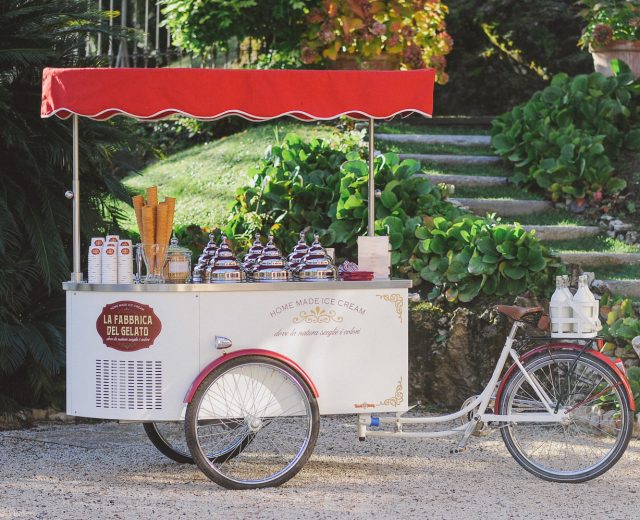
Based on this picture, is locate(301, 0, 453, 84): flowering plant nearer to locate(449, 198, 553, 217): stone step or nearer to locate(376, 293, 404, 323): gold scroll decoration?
locate(449, 198, 553, 217): stone step

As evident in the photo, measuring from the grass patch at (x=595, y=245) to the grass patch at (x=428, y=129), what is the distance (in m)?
2.39

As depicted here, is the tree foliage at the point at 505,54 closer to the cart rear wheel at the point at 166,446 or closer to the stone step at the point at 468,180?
the stone step at the point at 468,180

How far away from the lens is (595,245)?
852 centimetres

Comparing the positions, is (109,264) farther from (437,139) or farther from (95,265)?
(437,139)

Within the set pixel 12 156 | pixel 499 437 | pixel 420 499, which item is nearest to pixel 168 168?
pixel 12 156

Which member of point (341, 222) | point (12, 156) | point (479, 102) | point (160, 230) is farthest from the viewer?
point (479, 102)

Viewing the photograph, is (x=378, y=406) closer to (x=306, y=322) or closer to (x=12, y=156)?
(x=306, y=322)

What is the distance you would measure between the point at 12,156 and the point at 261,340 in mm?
2444

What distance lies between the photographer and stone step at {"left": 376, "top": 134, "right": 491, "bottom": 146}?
10.1 m

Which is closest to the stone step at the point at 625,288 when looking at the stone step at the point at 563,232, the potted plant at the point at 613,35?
the stone step at the point at 563,232

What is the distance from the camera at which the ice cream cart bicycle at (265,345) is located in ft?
16.7

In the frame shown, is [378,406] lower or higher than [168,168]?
lower

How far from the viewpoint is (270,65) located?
10820mm

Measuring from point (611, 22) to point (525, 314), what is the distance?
6.02 m
